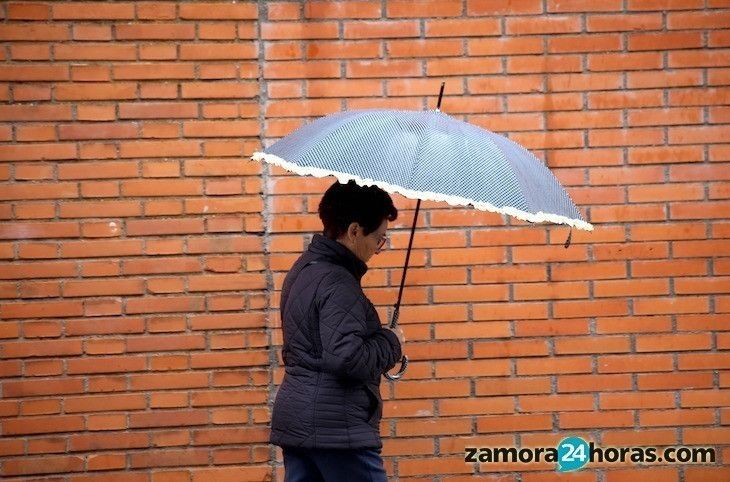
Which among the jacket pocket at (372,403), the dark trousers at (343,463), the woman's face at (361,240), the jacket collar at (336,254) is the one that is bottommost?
the dark trousers at (343,463)

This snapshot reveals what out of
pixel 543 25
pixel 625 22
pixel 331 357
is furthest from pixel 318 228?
pixel 625 22

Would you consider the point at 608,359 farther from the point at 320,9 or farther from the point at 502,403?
the point at 320,9

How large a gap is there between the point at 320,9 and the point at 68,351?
1889mm

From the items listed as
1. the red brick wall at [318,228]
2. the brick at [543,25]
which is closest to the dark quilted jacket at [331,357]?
the red brick wall at [318,228]

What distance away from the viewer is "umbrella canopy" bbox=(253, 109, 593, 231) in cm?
283

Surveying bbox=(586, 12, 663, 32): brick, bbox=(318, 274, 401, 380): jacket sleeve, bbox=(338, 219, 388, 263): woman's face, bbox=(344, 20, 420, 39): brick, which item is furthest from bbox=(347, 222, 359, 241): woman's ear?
bbox=(586, 12, 663, 32): brick

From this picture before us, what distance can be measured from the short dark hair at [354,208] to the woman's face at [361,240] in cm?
1

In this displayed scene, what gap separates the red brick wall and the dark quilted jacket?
124cm

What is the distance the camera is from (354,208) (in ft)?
10.7

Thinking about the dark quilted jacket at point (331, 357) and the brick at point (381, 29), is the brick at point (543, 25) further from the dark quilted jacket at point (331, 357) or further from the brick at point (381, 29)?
the dark quilted jacket at point (331, 357)

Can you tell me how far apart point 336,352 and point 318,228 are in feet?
4.88

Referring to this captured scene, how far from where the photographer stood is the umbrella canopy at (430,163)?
111 inches

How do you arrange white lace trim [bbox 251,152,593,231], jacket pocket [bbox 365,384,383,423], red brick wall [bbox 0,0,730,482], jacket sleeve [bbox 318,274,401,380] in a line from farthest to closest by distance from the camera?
red brick wall [bbox 0,0,730,482], jacket pocket [bbox 365,384,383,423], jacket sleeve [bbox 318,274,401,380], white lace trim [bbox 251,152,593,231]

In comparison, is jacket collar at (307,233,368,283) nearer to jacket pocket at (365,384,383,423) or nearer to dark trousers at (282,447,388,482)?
jacket pocket at (365,384,383,423)
